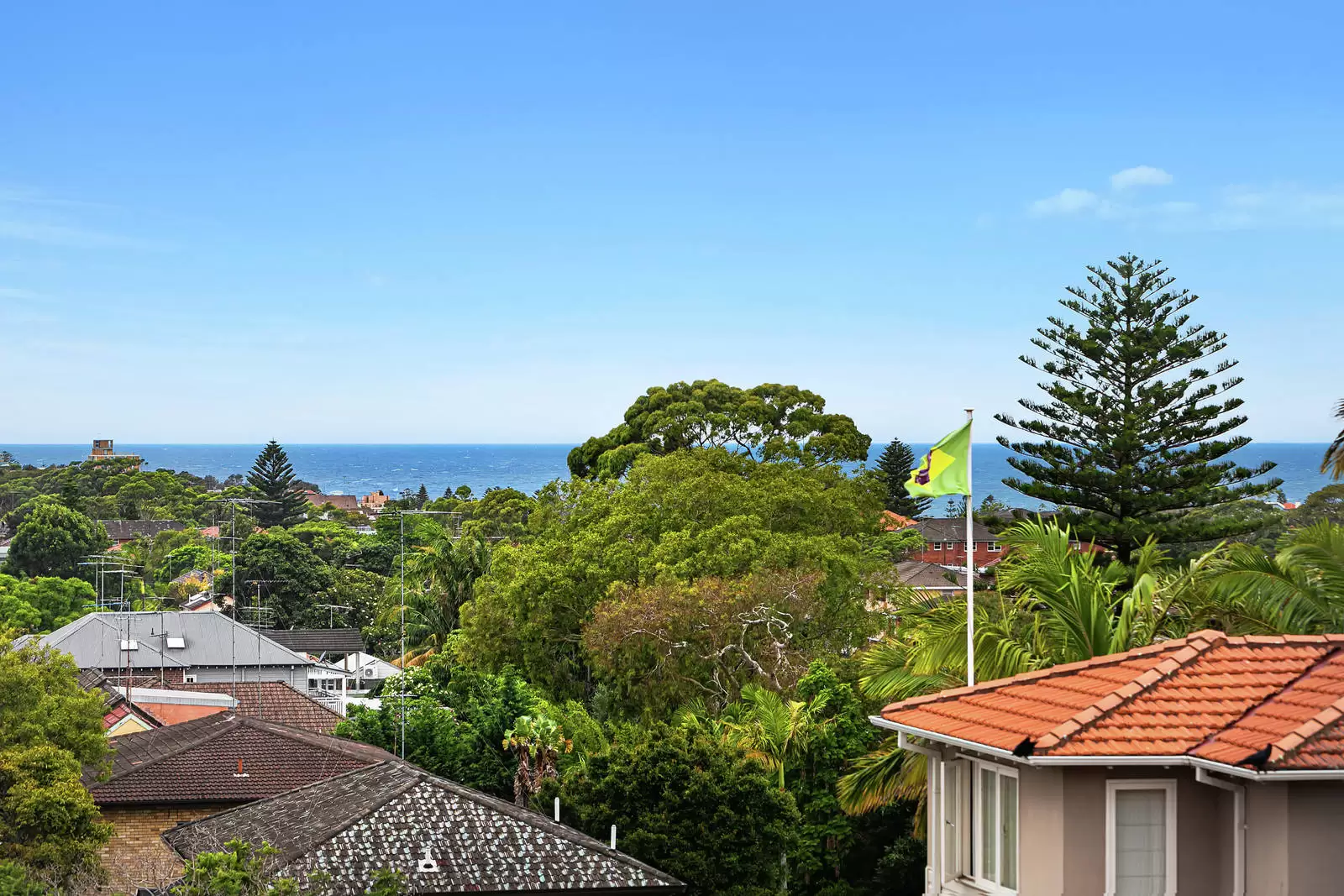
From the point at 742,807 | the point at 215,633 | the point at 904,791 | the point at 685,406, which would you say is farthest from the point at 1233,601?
the point at 215,633

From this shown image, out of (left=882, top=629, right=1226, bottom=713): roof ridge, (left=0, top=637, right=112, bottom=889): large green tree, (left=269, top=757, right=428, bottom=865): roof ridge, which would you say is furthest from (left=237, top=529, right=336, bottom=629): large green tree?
(left=882, top=629, right=1226, bottom=713): roof ridge

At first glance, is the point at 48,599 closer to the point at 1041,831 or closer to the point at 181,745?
the point at 181,745

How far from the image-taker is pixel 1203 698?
33.3 ft

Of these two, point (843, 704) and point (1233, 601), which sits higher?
point (1233, 601)

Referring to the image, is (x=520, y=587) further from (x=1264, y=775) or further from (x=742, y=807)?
(x=1264, y=775)

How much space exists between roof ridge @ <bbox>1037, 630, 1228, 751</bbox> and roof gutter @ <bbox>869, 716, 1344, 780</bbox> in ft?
0.45

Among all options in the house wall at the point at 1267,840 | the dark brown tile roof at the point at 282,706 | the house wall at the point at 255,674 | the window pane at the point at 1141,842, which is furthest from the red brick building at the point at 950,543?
the house wall at the point at 1267,840

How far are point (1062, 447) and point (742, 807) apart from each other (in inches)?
533

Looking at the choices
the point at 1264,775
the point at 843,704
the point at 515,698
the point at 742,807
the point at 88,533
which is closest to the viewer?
the point at 1264,775

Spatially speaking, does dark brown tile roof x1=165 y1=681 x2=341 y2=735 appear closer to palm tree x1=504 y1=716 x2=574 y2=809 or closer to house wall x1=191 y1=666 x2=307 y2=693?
house wall x1=191 y1=666 x2=307 y2=693

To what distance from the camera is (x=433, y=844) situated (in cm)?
1689

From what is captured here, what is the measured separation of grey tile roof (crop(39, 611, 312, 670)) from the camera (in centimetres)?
4247

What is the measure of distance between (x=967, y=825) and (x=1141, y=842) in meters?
1.44

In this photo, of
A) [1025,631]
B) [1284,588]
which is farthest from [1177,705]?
[1025,631]
